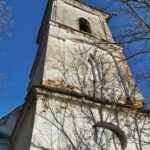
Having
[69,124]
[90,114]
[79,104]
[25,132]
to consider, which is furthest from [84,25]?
[69,124]

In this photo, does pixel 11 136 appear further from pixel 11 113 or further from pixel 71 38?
pixel 71 38

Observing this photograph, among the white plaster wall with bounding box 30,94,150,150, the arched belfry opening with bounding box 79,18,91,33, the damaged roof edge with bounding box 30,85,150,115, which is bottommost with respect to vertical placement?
the white plaster wall with bounding box 30,94,150,150

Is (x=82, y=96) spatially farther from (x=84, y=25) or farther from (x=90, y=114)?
(x=84, y=25)

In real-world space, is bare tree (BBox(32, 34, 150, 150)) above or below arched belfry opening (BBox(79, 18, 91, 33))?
below

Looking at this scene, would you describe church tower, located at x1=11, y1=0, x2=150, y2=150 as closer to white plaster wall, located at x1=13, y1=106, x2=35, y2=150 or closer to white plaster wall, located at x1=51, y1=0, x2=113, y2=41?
white plaster wall, located at x1=13, y1=106, x2=35, y2=150

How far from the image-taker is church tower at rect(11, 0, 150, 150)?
22.7 ft

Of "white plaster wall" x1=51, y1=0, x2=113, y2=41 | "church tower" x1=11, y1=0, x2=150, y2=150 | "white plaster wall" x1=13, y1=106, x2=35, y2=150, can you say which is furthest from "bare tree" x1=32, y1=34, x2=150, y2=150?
"white plaster wall" x1=51, y1=0, x2=113, y2=41

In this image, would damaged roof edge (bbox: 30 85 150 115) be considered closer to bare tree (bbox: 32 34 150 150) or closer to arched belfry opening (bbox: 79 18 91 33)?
bare tree (bbox: 32 34 150 150)

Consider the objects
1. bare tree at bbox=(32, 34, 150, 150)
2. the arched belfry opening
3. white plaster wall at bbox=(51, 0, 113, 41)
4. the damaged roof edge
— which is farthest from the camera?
the arched belfry opening

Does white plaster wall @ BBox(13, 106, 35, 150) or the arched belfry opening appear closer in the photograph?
white plaster wall @ BBox(13, 106, 35, 150)

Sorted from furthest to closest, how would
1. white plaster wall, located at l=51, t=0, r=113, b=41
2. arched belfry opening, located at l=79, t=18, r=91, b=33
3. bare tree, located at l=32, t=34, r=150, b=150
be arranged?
arched belfry opening, located at l=79, t=18, r=91, b=33 < white plaster wall, located at l=51, t=0, r=113, b=41 < bare tree, located at l=32, t=34, r=150, b=150

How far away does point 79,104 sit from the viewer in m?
7.79

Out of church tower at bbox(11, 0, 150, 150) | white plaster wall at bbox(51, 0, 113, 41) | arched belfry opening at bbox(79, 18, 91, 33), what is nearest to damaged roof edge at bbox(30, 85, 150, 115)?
church tower at bbox(11, 0, 150, 150)

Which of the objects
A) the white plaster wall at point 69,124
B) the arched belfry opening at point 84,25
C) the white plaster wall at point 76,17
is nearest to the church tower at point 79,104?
the white plaster wall at point 69,124
